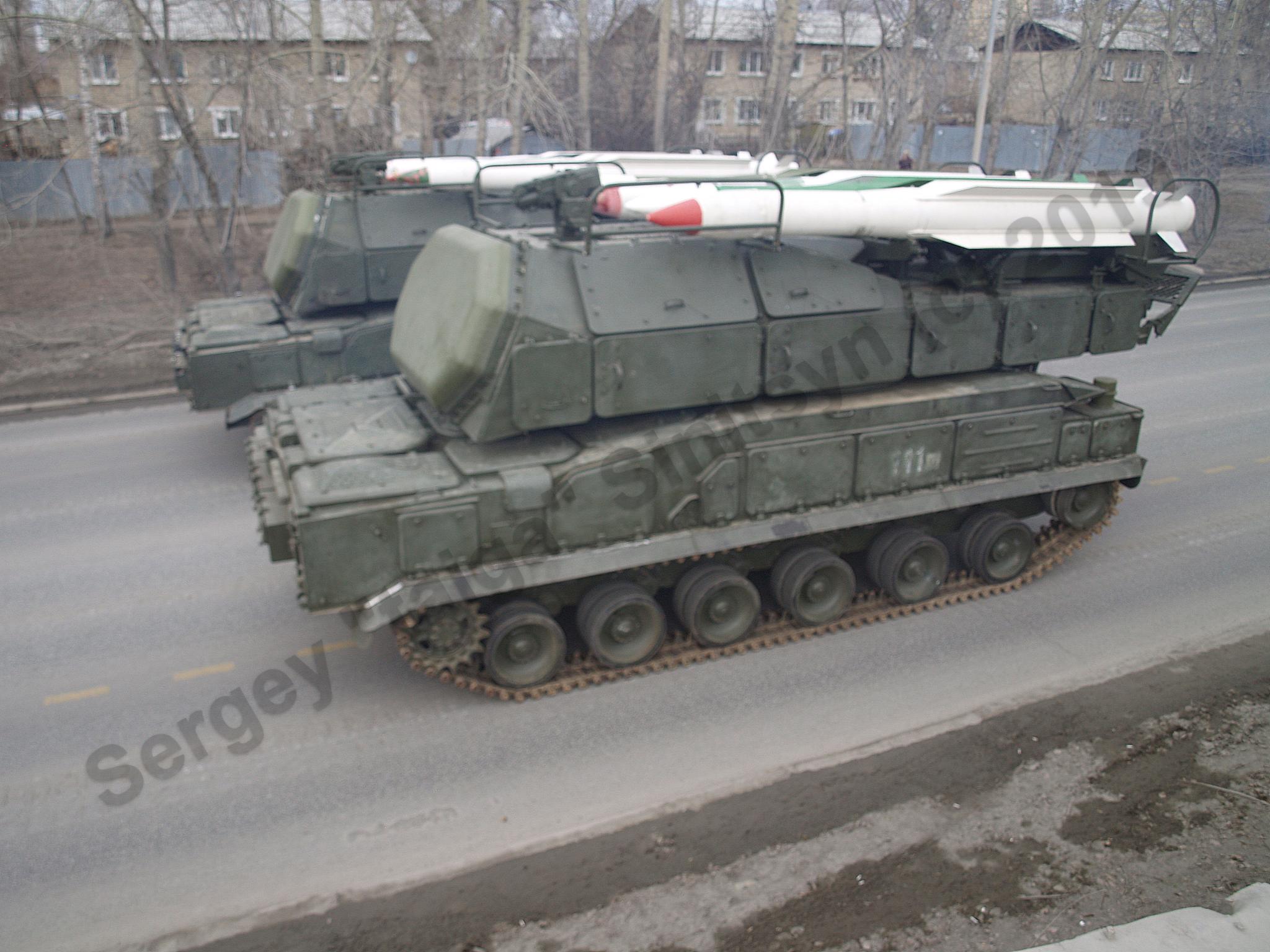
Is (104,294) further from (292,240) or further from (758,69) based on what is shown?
(758,69)

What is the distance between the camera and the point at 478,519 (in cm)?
632

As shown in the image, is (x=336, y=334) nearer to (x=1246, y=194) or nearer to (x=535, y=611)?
(x=535, y=611)

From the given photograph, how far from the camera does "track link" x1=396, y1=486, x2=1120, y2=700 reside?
6.81 metres

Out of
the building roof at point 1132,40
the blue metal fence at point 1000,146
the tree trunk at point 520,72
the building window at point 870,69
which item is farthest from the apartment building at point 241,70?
the blue metal fence at point 1000,146

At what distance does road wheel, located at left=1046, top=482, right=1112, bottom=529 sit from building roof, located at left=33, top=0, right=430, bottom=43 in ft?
46.3

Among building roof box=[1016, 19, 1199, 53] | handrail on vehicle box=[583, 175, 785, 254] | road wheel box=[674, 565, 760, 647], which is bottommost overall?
road wheel box=[674, 565, 760, 647]

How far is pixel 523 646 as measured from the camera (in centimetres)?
675

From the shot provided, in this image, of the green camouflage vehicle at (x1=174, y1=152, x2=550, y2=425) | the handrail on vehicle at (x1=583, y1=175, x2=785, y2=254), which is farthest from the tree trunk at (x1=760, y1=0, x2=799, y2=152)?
the handrail on vehicle at (x1=583, y1=175, x2=785, y2=254)

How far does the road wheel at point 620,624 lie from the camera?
6.88 m

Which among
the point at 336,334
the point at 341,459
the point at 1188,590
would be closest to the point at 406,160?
the point at 336,334

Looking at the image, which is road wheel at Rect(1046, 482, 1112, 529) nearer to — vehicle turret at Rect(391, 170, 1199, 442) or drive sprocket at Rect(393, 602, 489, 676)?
vehicle turret at Rect(391, 170, 1199, 442)

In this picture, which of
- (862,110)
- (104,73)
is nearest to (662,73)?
(104,73)

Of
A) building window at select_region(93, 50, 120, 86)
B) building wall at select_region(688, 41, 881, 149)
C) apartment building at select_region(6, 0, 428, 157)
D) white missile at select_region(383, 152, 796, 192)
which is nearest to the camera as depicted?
white missile at select_region(383, 152, 796, 192)

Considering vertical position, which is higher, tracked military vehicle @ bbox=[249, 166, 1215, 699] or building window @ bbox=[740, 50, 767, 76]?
building window @ bbox=[740, 50, 767, 76]
